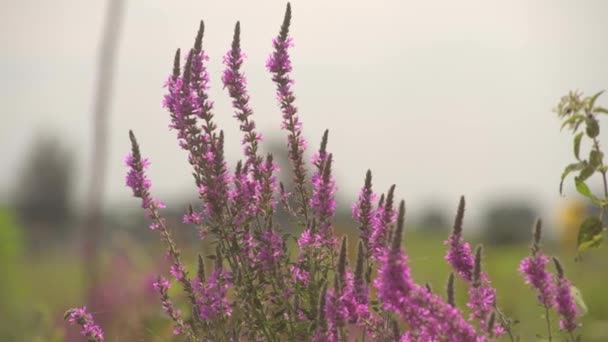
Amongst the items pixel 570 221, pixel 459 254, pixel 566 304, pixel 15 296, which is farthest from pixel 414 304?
pixel 570 221

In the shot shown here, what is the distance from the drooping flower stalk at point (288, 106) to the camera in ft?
11.9

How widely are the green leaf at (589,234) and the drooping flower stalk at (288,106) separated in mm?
1161

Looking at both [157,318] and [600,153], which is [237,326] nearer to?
[600,153]

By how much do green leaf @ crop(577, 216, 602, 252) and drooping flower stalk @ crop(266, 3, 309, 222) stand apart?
116 centimetres

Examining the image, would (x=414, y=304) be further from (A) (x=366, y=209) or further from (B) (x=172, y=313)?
(B) (x=172, y=313)

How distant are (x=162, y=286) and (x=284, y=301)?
594 millimetres

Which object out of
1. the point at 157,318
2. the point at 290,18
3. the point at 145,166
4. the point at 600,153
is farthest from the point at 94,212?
the point at 157,318

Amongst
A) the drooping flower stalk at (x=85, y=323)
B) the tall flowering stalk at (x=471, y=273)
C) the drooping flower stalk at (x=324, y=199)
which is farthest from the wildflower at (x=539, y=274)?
the drooping flower stalk at (x=85, y=323)

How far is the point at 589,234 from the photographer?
3.62 metres

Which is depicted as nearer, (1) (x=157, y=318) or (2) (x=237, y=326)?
(2) (x=237, y=326)

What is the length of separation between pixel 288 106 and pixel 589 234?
1.39 meters

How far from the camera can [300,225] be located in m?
3.64

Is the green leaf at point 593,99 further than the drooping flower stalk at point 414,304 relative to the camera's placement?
Yes

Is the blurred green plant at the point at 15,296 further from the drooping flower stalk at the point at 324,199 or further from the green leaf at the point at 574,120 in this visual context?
the green leaf at the point at 574,120
